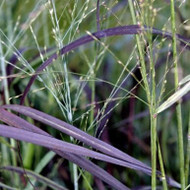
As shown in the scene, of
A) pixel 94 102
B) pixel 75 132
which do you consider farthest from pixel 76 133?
pixel 94 102

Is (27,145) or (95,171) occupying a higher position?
(95,171)

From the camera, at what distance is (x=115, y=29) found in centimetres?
74

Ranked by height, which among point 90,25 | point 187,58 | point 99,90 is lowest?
point 99,90

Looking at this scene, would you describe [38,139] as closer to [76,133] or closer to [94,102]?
[76,133]

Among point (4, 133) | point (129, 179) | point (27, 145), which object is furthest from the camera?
point (129, 179)

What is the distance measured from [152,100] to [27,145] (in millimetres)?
692

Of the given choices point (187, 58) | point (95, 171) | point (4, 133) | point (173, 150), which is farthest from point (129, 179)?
point (4, 133)

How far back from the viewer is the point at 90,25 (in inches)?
65.2

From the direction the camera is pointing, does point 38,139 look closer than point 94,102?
Yes

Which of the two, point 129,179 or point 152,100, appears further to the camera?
point 129,179

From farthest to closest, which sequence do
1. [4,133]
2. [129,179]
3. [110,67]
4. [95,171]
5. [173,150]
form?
[110,67], [173,150], [129,179], [95,171], [4,133]

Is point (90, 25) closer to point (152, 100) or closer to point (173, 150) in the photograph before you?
point (173, 150)

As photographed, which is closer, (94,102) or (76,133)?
(76,133)

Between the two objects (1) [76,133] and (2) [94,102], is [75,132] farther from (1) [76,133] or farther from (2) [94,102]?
(2) [94,102]
